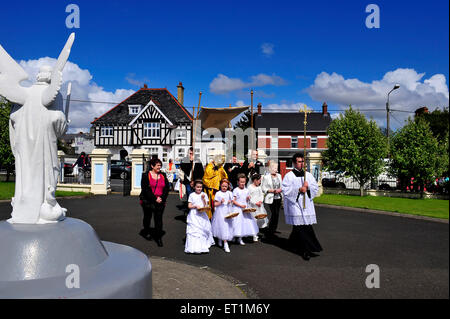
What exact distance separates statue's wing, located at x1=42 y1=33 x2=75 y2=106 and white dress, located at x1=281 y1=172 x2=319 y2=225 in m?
4.52

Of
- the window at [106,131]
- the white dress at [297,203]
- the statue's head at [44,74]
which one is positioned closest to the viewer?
the statue's head at [44,74]

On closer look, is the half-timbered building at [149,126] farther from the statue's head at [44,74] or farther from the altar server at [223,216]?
the statue's head at [44,74]

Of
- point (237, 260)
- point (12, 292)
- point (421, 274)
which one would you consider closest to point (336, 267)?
point (421, 274)

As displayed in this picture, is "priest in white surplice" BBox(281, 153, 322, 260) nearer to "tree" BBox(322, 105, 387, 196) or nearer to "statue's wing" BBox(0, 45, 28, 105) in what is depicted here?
"statue's wing" BBox(0, 45, 28, 105)

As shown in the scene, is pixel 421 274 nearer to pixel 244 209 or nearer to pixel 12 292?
pixel 244 209

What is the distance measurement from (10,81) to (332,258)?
19.1 feet

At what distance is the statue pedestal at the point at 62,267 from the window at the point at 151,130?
38319 millimetres

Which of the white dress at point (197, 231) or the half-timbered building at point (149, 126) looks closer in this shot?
the white dress at point (197, 231)

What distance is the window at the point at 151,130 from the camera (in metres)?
41.4

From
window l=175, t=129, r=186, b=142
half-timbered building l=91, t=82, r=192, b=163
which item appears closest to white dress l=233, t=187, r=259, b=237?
half-timbered building l=91, t=82, r=192, b=163

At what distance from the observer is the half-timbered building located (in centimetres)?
4088

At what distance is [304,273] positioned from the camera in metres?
5.48

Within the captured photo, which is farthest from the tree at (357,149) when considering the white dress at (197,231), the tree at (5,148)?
the tree at (5,148)

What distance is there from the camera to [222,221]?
7445mm
